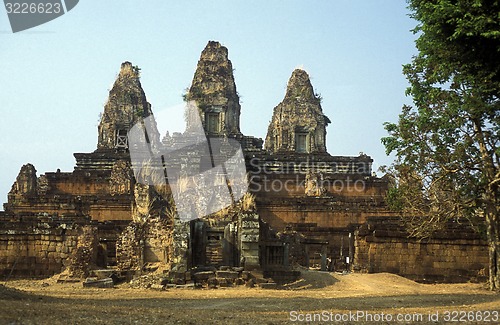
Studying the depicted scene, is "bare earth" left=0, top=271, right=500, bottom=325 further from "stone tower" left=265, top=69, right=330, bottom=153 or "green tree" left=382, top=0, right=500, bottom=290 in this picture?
"stone tower" left=265, top=69, right=330, bottom=153

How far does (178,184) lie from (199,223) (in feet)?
44.9

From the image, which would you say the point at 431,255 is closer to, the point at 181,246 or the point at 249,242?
the point at 249,242

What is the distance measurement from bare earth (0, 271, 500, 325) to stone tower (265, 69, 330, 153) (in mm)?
23629

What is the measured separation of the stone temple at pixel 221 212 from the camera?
1986 cm

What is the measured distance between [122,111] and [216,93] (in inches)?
269

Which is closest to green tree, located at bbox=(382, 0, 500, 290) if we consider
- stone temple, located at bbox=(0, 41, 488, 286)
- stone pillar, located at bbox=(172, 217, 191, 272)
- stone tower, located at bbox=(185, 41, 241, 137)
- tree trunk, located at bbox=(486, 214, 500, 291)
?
tree trunk, located at bbox=(486, 214, 500, 291)

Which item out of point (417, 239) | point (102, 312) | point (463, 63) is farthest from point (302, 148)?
point (102, 312)

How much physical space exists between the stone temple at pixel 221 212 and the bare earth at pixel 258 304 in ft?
4.02

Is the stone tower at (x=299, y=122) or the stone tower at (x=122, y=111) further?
the stone tower at (x=299, y=122)

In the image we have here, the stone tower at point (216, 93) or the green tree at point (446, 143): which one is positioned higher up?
the stone tower at point (216, 93)

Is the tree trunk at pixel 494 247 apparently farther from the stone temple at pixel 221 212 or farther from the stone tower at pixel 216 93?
the stone tower at pixel 216 93

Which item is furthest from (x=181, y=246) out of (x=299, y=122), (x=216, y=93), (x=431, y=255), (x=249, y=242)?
(x=299, y=122)

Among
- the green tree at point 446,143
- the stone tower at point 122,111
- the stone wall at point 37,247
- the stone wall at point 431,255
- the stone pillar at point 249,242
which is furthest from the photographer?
the stone tower at point 122,111

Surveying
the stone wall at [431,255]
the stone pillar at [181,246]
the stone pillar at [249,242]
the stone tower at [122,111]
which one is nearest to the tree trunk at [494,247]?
the stone wall at [431,255]
